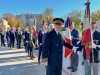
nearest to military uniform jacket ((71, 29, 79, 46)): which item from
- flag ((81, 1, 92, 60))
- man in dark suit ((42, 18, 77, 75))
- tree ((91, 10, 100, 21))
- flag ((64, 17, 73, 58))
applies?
flag ((64, 17, 73, 58))

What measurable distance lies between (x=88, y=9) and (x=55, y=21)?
3.01ft

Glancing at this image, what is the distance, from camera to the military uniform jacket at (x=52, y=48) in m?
4.03

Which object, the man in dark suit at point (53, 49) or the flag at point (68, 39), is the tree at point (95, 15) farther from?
the man in dark suit at point (53, 49)

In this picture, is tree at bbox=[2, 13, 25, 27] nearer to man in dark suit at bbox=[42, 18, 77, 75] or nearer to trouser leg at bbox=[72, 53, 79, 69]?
trouser leg at bbox=[72, 53, 79, 69]

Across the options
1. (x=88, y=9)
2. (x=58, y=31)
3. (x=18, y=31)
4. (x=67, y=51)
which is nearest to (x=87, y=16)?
(x=88, y=9)

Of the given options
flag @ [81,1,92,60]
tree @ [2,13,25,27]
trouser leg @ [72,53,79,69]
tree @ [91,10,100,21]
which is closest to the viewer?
flag @ [81,1,92,60]

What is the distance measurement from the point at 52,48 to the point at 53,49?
0.03m

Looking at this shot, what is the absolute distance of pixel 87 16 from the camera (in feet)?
14.4

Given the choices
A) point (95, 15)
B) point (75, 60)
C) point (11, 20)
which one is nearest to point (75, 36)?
point (75, 60)

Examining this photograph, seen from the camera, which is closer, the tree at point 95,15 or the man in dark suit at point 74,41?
the man in dark suit at point 74,41

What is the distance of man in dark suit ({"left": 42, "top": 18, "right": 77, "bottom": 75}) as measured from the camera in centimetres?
404

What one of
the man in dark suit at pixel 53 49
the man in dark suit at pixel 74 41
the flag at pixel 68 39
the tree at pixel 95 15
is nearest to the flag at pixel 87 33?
the man in dark suit at pixel 53 49

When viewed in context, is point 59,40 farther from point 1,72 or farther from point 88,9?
point 1,72

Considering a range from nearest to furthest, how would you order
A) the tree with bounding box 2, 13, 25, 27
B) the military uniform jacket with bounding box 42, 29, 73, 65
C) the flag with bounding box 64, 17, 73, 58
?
1. the military uniform jacket with bounding box 42, 29, 73, 65
2. the flag with bounding box 64, 17, 73, 58
3. the tree with bounding box 2, 13, 25, 27
